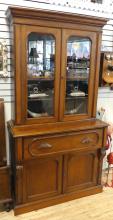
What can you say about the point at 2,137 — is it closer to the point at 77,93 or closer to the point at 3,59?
the point at 3,59

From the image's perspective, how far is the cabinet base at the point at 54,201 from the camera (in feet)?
7.49

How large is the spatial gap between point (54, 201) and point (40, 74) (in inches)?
54.6

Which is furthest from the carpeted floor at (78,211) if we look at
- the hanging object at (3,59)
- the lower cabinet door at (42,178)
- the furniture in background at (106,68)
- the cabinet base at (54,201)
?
the hanging object at (3,59)

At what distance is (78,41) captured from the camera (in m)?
2.28

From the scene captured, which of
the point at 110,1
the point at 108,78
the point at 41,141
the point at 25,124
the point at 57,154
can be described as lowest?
the point at 57,154

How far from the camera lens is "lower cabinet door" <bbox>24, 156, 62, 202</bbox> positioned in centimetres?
223

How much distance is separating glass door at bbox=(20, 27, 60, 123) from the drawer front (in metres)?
0.21

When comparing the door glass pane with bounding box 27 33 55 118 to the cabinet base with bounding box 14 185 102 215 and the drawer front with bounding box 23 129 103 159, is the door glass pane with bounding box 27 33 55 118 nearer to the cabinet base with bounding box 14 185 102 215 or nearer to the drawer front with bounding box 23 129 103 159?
the drawer front with bounding box 23 129 103 159

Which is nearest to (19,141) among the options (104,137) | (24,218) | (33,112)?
(33,112)

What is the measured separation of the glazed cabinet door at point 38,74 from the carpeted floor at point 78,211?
0.97 m

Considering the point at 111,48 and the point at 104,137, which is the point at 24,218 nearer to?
the point at 104,137

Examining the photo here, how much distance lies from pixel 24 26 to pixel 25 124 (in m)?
0.92

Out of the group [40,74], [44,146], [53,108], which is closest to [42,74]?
[40,74]

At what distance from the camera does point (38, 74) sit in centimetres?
222
